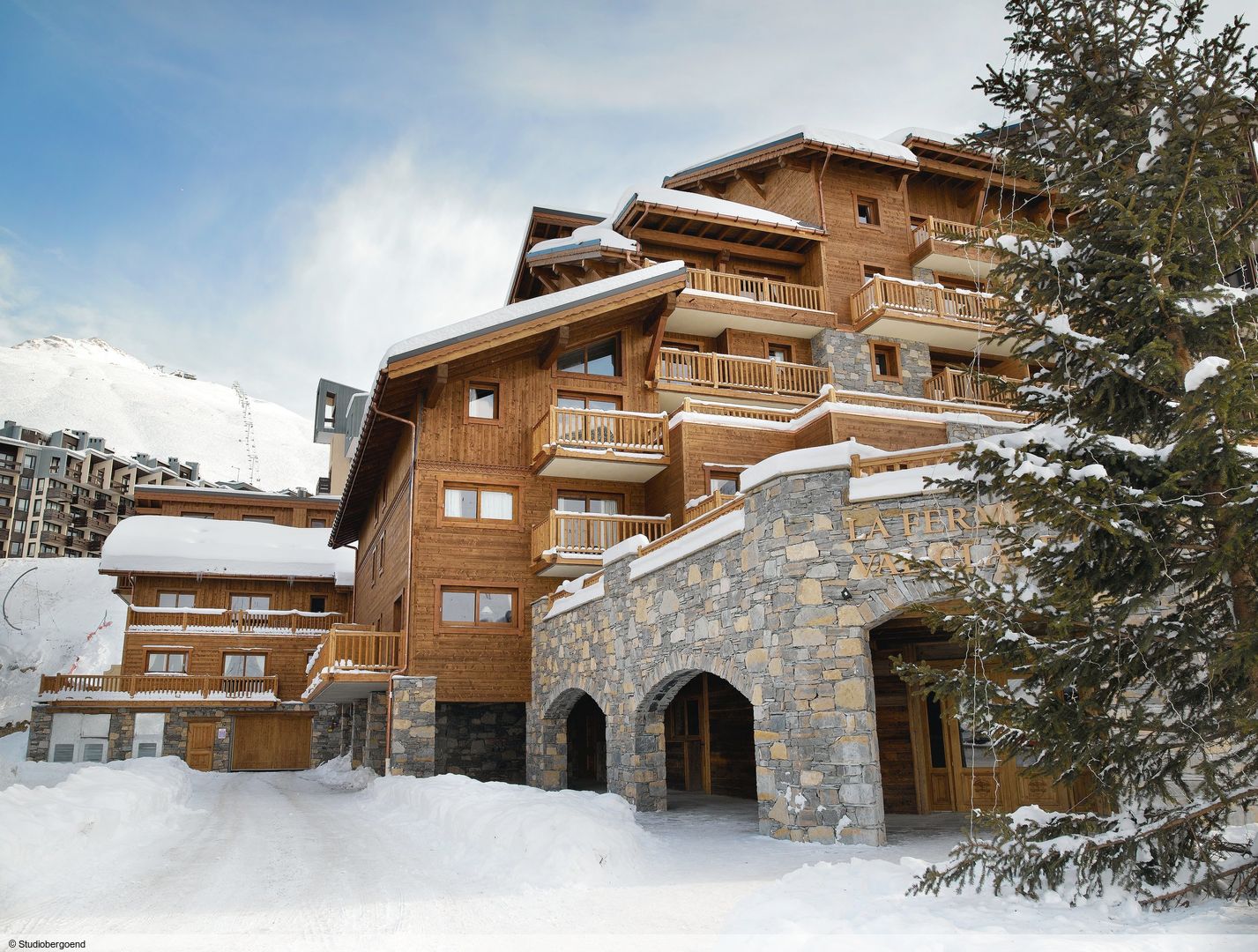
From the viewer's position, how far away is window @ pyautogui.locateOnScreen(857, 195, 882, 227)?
81.5 feet

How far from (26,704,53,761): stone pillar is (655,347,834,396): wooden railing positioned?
2516 cm

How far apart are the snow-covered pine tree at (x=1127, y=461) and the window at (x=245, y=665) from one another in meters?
31.6

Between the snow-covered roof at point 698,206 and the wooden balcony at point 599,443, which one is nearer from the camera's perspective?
the wooden balcony at point 599,443

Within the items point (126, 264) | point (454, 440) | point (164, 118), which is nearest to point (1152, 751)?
point (454, 440)

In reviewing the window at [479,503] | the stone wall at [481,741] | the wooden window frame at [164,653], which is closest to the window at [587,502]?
the window at [479,503]

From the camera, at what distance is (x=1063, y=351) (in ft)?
21.1

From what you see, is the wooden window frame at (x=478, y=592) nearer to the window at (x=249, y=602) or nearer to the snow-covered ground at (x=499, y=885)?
the snow-covered ground at (x=499, y=885)

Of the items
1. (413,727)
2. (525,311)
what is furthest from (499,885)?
(525,311)

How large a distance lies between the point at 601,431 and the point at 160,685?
21940 millimetres

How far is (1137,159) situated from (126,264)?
2921 centimetres

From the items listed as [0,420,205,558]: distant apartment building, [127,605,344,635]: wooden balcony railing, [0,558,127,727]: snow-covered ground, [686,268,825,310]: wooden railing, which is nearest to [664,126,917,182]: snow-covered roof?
[686,268,825,310]: wooden railing

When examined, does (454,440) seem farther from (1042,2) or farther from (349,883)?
(1042,2)

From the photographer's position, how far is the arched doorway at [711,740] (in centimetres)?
1600

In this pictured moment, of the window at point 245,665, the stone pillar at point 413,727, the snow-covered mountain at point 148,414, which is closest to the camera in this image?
the stone pillar at point 413,727
